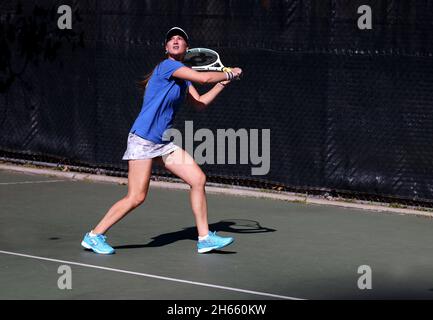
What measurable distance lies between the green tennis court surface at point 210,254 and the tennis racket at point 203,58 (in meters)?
1.57

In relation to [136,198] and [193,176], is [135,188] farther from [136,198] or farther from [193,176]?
[193,176]

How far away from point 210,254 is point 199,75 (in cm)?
156

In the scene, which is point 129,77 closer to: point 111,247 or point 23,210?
point 23,210

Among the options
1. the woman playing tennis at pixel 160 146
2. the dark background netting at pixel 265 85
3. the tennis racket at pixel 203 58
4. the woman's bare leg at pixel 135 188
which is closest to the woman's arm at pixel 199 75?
the woman playing tennis at pixel 160 146

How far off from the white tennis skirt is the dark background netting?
136 inches

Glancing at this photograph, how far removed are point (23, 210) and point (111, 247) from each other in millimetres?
2504

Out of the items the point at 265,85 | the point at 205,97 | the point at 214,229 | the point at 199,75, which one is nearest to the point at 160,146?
the point at 205,97

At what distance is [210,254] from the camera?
33.3 ft

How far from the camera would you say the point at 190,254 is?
10141mm

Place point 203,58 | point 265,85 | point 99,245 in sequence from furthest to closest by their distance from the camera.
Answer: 1. point 265,85
2. point 203,58
3. point 99,245

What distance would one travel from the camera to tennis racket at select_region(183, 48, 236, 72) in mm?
11117

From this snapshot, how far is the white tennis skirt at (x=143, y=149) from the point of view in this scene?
32.6 ft

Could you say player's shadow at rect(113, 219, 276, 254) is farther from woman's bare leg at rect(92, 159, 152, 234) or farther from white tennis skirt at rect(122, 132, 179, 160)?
white tennis skirt at rect(122, 132, 179, 160)
